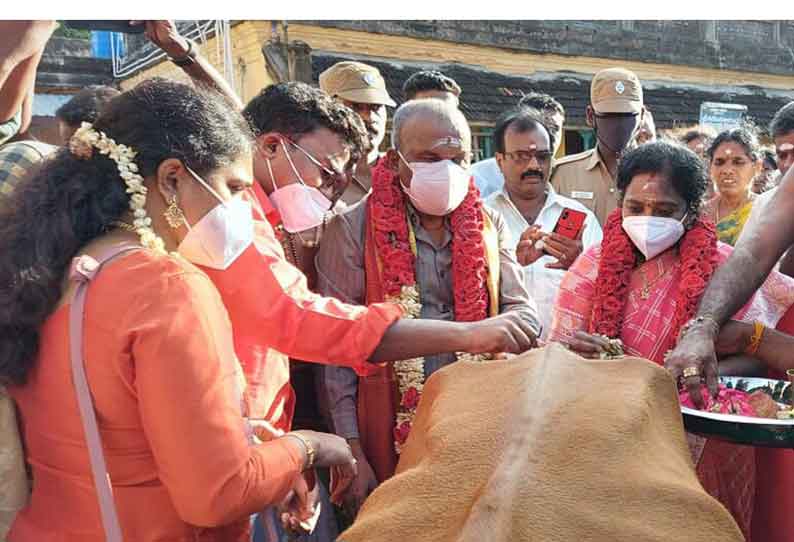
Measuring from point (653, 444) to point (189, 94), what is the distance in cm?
120

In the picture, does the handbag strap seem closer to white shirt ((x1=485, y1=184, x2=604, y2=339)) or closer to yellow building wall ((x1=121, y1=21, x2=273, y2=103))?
white shirt ((x1=485, y1=184, x2=604, y2=339))

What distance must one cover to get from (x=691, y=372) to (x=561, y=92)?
10.4 metres

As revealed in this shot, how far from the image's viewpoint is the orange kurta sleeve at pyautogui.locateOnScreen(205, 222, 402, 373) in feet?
6.36

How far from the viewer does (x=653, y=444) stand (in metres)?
1.24

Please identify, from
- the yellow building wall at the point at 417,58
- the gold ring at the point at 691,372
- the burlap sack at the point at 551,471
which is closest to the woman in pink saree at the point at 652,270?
the gold ring at the point at 691,372

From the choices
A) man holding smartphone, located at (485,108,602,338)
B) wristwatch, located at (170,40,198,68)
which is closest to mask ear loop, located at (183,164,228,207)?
wristwatch, located at (170,40,198,68)

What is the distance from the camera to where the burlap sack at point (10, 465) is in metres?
1.58

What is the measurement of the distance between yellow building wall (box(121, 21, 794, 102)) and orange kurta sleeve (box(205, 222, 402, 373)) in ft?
18.4

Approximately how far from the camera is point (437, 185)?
2.55 meters

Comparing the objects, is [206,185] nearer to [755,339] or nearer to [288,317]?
[288,317]

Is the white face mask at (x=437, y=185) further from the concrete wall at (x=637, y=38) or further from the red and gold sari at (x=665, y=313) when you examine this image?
the concrete wall at (x=637, y=38)

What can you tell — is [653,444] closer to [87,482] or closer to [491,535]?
[491,535]
